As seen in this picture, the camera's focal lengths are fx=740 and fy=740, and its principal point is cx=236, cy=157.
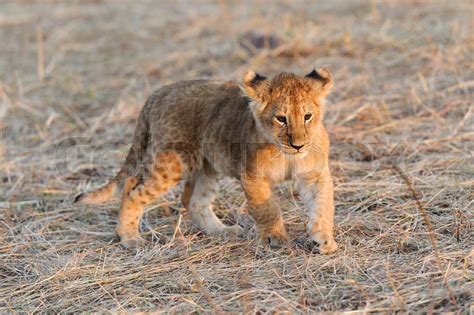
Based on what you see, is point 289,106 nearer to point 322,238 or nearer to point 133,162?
point 322,238

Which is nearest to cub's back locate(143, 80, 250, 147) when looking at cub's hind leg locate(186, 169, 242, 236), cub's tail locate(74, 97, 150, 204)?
cub's tail locate(74, 97, 150, 204)

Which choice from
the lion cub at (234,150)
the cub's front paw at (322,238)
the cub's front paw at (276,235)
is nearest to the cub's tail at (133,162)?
the lion cub at (234,150)

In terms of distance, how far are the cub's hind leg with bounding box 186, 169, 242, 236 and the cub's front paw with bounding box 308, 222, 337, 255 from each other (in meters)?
1.05

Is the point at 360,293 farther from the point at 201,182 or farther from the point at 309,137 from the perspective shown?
the point at 201,182

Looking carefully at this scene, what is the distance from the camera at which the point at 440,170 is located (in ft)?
25.0

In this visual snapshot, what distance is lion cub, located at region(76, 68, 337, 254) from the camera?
6.01m

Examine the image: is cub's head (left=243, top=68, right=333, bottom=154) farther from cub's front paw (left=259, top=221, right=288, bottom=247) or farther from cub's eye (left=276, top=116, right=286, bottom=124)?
cub's front paw (left=259, top=221, right=288, bottom=247)

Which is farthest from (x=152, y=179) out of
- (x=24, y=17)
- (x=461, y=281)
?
(x=24, y=17)

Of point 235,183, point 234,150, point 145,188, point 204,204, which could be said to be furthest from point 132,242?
point 235,183

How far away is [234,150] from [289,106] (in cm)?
93

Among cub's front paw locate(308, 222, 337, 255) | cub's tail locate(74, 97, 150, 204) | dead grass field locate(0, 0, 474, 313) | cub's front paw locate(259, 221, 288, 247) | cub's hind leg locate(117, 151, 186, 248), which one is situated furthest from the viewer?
cub's tail locate(74, 97, 150, 204)

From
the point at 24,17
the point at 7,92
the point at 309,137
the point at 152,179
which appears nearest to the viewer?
the point at 309,137

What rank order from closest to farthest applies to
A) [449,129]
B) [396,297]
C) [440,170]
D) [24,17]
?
[396,297], [440,170], [449,129], [24,17]

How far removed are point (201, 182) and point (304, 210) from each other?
1058 mm
